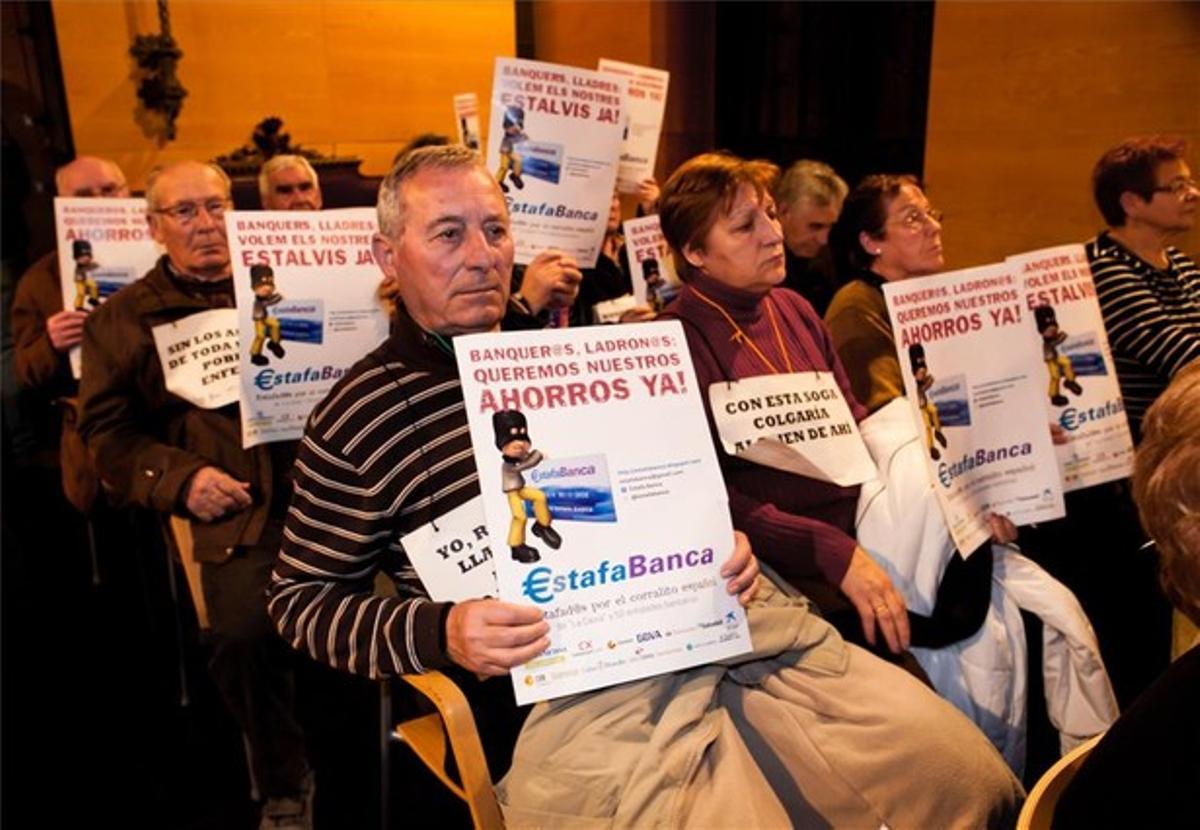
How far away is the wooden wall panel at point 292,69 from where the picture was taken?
531 cm

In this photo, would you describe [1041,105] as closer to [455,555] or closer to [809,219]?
[809,219]

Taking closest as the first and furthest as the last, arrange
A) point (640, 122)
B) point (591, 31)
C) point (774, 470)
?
1. point (774, 470)
2. point (640, 122)
3. point (591, 31)

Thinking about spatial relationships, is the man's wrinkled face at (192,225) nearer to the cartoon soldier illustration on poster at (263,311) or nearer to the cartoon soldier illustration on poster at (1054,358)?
the cartoon soldier illustration on poster at (263,311)

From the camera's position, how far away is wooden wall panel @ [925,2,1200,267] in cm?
409

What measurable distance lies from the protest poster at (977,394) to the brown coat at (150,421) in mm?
1621

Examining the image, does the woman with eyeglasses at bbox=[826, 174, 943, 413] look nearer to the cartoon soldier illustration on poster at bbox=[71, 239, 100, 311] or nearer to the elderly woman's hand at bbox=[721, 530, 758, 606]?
the elderly woman's hand at bbox=[721, 530, 758, 606]

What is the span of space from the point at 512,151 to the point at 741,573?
5.78ft

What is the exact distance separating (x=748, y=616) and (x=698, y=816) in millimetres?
338

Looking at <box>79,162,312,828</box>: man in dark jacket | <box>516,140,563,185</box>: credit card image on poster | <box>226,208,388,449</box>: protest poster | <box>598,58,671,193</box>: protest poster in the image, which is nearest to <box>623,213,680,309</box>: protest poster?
<box>598,58,671,193</box>: protest poster

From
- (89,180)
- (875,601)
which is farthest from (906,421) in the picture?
(89,180)

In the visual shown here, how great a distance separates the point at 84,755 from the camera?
270 centimetres

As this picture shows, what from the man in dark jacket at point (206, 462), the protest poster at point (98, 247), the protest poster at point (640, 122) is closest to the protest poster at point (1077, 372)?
the protest poster at point (640, 122)

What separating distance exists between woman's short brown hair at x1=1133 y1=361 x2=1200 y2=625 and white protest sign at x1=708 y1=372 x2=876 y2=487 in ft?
2.75

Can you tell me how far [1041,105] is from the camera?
4.51 meters
